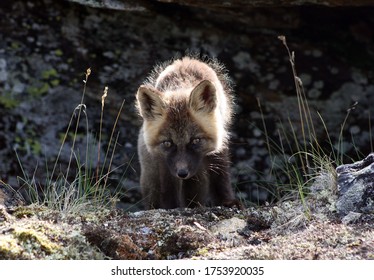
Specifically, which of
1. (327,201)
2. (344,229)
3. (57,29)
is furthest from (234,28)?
(344,229)

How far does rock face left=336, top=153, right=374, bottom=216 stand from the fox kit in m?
1.30

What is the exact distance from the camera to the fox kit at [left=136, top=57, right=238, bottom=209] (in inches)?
226

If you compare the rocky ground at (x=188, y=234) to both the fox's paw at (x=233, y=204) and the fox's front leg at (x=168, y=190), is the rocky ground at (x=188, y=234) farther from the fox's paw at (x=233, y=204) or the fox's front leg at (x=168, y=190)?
the fox's front leg at (x=168, y=190)

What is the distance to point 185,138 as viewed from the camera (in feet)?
18.8

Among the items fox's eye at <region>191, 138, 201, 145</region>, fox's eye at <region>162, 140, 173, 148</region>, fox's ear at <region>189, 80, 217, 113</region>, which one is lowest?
fox's eye at <region>162, 140, 173, 148</region>

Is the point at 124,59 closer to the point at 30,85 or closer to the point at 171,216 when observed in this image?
the point at 30,85

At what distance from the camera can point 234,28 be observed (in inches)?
308

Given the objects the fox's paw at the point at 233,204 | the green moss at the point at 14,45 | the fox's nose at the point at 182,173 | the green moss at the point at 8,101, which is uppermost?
the green moss at the point at 14,45

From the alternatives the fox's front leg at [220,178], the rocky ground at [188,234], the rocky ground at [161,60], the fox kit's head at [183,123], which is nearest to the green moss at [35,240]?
the rocky ground at [188,234]

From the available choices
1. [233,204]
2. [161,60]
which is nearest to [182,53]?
[161,60]

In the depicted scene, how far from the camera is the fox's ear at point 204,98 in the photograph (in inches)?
224

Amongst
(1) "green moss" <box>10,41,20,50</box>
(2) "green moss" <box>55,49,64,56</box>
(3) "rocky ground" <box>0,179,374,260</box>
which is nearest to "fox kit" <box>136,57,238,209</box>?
(3) "rocky ground" <box>0,179,374,260</box>

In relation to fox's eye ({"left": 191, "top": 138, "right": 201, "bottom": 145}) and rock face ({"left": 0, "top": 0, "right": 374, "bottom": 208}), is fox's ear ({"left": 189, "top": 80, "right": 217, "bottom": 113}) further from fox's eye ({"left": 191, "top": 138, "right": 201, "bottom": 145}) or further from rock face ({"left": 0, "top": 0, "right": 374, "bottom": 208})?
rock face ({"left": 0, "top": 0, "right": 374, "bottom": 208})

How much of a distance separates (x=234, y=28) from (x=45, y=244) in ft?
14.5
